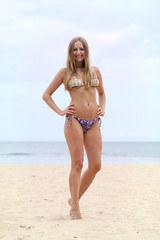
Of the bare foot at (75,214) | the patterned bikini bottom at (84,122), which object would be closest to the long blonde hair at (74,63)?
the patterned bikini bottom at (84,122)

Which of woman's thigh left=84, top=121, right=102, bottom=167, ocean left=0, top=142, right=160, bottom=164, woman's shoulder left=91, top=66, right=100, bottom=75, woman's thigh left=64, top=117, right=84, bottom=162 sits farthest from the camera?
ocean left=0, top=142, right=160, bottom=164

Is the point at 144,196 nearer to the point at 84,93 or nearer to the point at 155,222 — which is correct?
the point at 155,222

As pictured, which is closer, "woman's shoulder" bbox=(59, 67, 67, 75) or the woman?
the woman

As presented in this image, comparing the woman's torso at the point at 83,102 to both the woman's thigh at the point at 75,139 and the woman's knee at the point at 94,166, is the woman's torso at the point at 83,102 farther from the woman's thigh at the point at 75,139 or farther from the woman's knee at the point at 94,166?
the woman's knee at the point at 94,166

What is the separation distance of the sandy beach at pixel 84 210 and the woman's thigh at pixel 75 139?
2.70 feet

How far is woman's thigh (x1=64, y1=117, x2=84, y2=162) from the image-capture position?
448 cm

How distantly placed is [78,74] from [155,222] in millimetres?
2166

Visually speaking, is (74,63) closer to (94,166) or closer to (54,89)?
(54,89)

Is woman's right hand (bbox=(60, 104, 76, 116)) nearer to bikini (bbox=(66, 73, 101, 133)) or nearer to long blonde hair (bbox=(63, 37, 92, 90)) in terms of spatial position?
bikini (bbox=(66, 73, 101, 133))

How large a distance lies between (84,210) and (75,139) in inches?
63.6

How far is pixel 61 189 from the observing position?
8094 mm

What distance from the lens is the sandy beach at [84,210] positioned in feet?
12.7

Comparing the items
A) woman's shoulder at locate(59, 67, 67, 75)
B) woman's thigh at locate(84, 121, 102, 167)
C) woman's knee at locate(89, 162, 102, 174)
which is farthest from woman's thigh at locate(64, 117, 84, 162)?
woman's shoulder at locate(59, 67, 67, 75)

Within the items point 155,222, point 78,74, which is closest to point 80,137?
point 78,74
